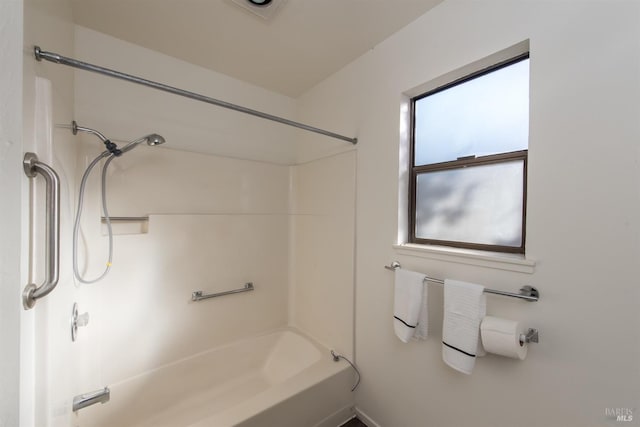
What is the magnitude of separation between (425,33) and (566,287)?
56.6 inches

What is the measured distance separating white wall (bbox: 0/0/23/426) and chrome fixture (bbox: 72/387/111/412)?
1152 millimetres

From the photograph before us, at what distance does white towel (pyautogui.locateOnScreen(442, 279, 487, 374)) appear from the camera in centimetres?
110

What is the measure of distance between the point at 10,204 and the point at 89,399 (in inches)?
57.9

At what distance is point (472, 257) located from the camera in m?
1.20

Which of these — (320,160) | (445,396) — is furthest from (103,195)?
(445,396)

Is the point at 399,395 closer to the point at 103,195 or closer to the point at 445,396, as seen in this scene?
the point at 445,396

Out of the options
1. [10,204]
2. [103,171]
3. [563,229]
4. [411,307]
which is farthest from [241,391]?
[563,229]

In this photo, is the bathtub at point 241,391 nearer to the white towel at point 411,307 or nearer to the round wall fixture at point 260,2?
the white towel at point 411,307

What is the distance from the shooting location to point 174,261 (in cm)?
184

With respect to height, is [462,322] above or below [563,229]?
below

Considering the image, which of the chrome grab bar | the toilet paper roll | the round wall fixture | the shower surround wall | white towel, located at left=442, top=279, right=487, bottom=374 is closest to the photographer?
the toilet paper roll

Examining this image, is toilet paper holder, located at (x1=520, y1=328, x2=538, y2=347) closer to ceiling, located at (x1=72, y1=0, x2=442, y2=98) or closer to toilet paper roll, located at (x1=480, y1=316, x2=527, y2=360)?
toilet paper roll, located at (x1=480, y1=316, x2=527, y2=360)

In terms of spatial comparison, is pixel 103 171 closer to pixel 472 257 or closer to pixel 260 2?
pixel 260 2

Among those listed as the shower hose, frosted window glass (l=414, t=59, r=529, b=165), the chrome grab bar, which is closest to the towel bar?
frosted window glass (l=414, t=59, r=529, b=165)
